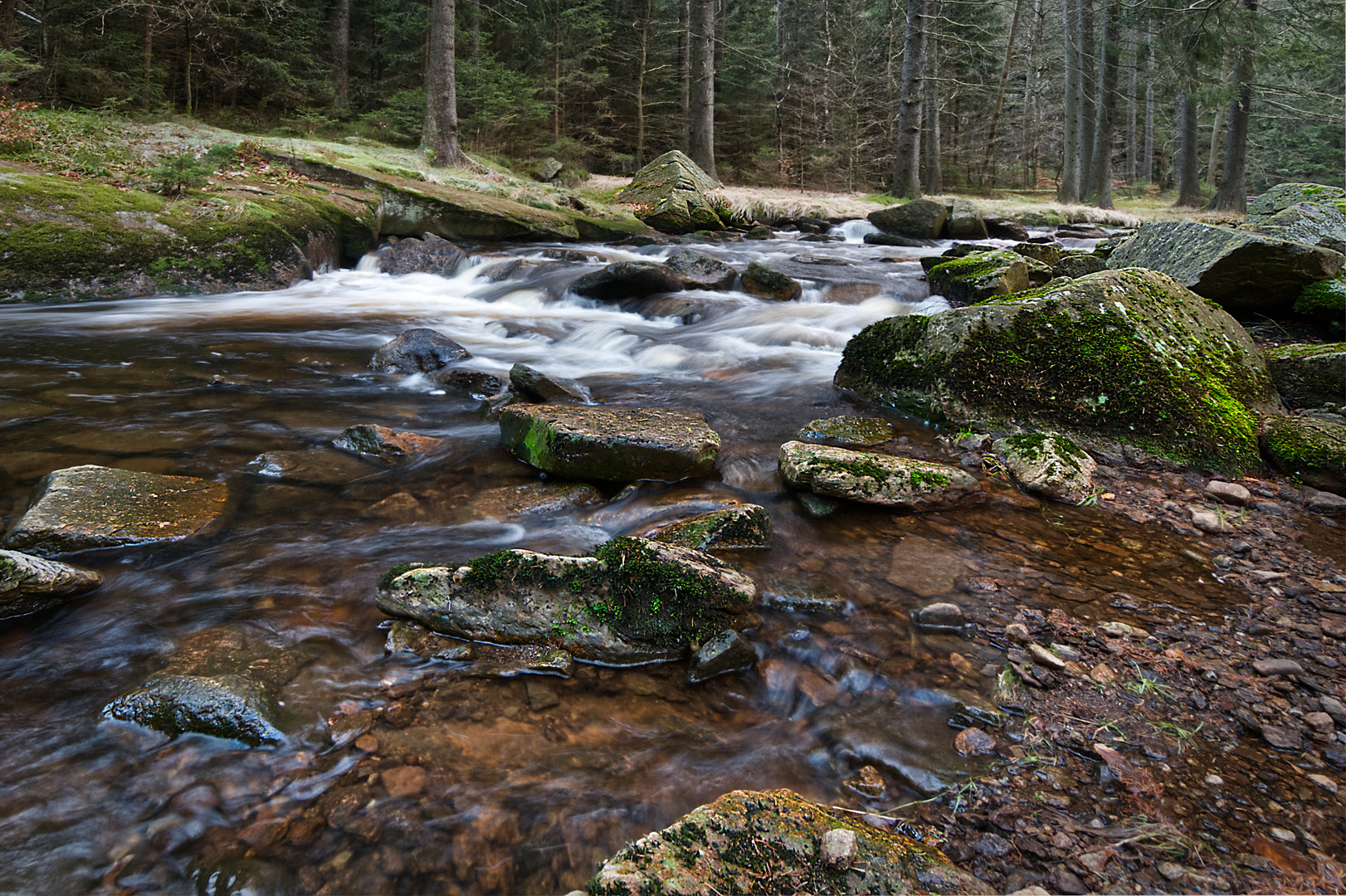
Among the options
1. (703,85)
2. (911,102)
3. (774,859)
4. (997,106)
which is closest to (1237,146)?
(911,102)

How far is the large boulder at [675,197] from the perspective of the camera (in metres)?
16.8

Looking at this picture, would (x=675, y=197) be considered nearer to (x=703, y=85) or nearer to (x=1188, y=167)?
(x=703, y=85)

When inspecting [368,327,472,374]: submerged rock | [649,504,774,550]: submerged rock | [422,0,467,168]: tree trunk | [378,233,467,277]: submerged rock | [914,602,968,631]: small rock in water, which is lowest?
[914,602,968,631]: small rock in water

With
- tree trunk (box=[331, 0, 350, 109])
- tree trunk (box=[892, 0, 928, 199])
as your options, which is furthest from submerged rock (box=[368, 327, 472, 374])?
tree trunk (box=[331, 0, 350, 109])

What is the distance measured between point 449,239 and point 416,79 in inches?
574

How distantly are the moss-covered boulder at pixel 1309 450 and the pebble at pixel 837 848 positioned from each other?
4028mm

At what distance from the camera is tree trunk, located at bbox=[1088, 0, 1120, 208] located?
22453mm

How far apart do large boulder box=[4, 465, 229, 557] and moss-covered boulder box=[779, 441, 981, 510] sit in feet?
11.4

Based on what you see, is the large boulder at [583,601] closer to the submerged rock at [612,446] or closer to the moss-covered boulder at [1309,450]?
the submerged rock at [612,446]

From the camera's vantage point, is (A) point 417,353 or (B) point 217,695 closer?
(B) point 217,695

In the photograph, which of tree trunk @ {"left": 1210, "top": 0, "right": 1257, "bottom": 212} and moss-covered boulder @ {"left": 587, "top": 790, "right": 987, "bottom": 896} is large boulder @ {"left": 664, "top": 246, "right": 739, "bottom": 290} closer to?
moss-covered boulder @ {"left": 587, "top": 790, "right": 987, "bottom": 896}

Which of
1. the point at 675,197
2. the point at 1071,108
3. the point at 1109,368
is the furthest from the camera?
the point at 1071,108

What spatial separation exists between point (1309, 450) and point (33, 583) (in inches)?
266

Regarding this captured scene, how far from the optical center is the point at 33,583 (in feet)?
9.63
